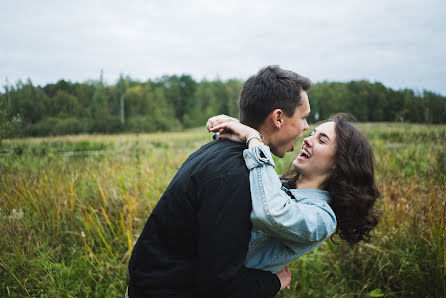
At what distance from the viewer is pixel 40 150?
17.7 feet

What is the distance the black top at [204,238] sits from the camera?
4.65ft

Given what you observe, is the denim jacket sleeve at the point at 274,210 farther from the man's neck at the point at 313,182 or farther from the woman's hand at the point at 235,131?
the man's neck at the point at 313,182

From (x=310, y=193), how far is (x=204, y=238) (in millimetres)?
940

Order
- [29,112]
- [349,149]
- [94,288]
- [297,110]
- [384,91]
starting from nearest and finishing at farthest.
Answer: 1. [297,110]
2. [349,149]
3. [94,288]
4. [29,112]
5. [384,91]

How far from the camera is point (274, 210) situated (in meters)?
1.48

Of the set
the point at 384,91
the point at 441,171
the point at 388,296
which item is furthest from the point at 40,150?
the point at 384,91

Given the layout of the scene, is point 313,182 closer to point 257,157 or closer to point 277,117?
point 277,117

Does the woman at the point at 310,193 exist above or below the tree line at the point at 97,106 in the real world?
below

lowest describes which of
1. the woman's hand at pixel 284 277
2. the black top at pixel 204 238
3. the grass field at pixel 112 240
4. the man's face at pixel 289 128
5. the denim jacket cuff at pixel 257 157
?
the grass field at pixel 112 240

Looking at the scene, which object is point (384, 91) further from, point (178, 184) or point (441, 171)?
point (178, 184)

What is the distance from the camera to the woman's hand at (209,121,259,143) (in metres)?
1.75

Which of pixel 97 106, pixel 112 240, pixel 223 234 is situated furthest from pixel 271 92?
pixel 97 106

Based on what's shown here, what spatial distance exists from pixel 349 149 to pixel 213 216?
1.19 metres

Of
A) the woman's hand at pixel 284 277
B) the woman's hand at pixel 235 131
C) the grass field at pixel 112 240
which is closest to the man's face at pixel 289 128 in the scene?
the woman's hand at pixel 235 131
